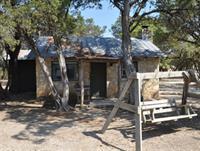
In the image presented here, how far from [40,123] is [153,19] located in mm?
8504

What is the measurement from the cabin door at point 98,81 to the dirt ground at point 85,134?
5890 millimetres

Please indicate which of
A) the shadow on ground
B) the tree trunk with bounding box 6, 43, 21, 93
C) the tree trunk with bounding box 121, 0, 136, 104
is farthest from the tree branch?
the tree trunk with bounding box 6, 43, 21, 93

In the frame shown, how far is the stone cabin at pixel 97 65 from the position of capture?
1694 cm

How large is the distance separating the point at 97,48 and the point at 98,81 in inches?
75.0

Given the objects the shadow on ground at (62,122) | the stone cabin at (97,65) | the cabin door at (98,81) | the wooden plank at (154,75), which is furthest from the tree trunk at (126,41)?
the cabin door at (98,81)

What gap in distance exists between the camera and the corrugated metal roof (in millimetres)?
16934

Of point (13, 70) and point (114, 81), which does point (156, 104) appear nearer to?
point (114, 81)

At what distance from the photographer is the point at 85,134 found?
9.10m

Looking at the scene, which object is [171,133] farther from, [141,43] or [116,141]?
[141,43]

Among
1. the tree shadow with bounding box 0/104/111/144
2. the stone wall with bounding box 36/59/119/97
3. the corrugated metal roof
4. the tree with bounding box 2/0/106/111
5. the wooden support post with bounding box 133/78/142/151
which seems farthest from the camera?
the stone wall with bounding box 36/59/119/97

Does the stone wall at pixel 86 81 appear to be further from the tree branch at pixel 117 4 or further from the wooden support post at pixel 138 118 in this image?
the wooden support post at pixel 138 118

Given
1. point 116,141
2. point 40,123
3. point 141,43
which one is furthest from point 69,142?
point 141,43

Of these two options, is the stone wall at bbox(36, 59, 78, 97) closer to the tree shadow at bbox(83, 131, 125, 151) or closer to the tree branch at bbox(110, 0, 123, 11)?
A: the tree branch at bbox(110, 0, 123, 11)

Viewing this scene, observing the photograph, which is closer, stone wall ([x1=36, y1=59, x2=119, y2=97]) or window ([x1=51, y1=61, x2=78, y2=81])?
stone wall ([x1=36, y1=59, x2=119, y2=97])
